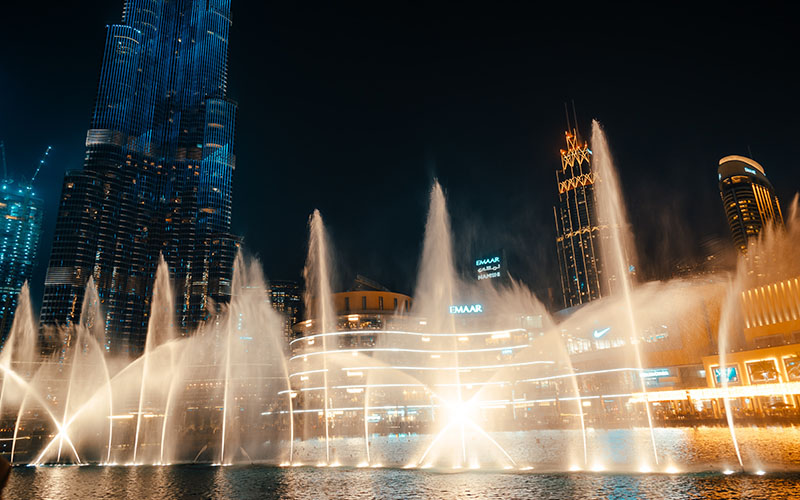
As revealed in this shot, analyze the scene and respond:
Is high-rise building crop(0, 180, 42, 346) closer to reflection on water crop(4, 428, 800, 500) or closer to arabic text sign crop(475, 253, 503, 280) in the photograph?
arabic text sign crop(475, 253, 503, 280)

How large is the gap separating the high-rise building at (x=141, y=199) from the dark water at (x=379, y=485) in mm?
140527

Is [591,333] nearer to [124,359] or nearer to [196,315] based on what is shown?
[196,315]

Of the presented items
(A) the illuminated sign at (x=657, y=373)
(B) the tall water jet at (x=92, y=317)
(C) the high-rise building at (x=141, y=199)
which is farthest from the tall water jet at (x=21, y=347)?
(A) the illuminated sign at (x=657, y=373)

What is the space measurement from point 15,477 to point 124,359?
13957 centimetres

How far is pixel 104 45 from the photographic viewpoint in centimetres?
18638

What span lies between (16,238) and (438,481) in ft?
659

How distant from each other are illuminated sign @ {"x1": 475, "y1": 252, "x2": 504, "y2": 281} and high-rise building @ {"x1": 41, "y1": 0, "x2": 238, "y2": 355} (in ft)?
301

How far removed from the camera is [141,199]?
573 ft

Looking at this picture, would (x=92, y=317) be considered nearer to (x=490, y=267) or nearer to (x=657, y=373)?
(x=490, y=267)

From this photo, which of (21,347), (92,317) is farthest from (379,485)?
(92,317)

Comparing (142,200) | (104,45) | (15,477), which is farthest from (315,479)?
(104,45)

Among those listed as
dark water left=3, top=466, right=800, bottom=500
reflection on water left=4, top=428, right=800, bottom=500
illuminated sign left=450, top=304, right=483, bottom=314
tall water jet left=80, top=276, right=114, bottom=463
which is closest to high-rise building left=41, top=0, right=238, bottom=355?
tall water jet left=80, top=276, right=114, bottom=463

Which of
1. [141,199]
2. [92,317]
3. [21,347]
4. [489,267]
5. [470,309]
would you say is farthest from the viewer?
[141,199]

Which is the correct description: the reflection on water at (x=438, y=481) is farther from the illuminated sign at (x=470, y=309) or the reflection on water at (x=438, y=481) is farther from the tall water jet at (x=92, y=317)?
the tall water jet at (x=92, y=317)
